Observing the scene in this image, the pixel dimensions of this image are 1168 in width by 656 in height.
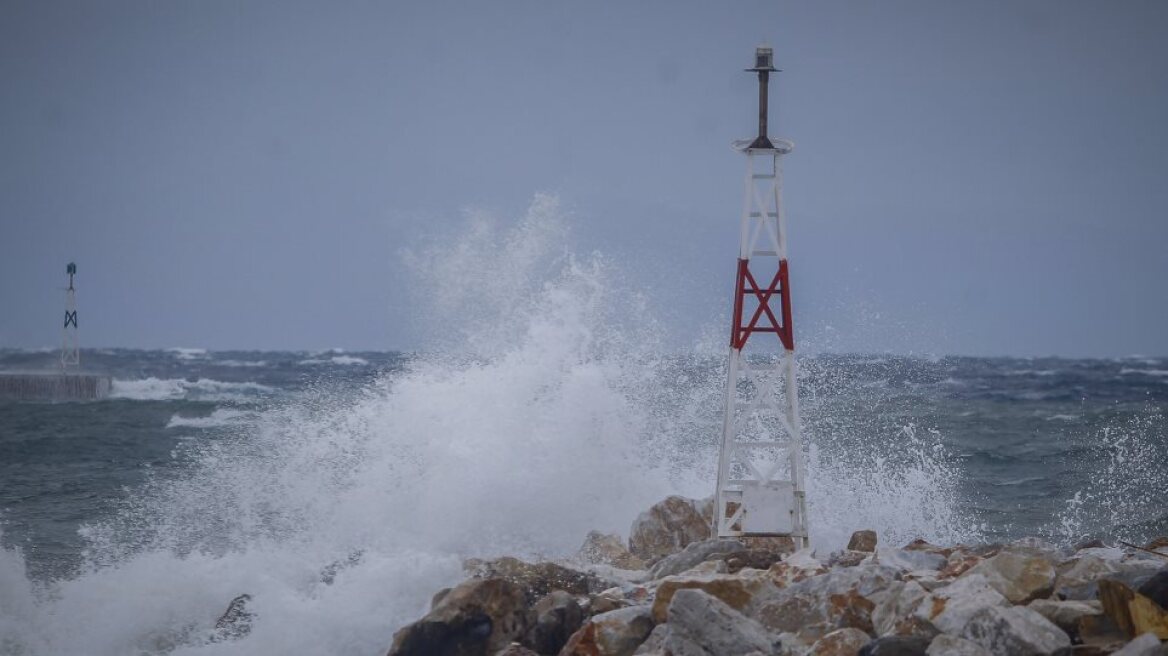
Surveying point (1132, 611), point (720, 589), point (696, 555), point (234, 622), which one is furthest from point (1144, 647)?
point (234, 622)

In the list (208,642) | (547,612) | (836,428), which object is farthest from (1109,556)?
(836,428)

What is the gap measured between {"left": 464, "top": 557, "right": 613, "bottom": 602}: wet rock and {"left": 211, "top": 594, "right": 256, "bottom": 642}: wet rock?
240cm

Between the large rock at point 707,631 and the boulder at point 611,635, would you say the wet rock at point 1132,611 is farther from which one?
the boulder at point 611,635

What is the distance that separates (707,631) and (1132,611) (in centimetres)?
301

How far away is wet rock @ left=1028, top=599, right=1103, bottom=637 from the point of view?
9.47m

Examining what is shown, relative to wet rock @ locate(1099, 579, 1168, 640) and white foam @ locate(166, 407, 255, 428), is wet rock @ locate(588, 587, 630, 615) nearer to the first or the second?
wet rock @ locate(1099, 579, 1168, 640)

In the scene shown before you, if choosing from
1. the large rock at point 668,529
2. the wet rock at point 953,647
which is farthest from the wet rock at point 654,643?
the large rock at point 668,529

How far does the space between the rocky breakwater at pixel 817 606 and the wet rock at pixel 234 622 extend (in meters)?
2.18

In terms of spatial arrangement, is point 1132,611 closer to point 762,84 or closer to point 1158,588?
point 1158,588

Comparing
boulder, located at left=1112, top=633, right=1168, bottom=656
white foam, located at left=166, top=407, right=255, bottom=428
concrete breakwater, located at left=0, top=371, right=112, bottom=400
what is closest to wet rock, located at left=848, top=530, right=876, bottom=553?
Result: boulder, located at left=1112, top=633, right=1168, bottom=656

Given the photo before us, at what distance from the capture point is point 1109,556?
12.0 m

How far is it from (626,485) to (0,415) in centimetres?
2828

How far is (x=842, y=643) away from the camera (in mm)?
9625

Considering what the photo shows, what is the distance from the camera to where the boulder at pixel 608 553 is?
1490cm
